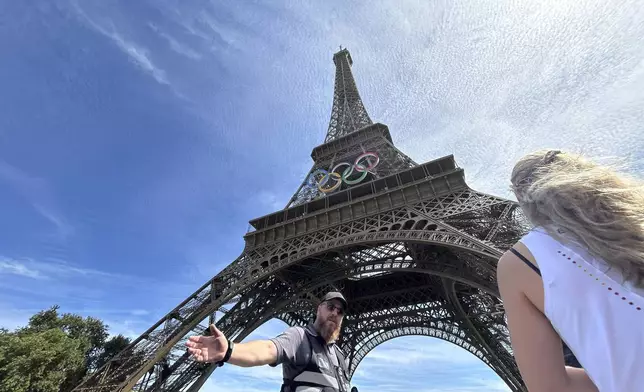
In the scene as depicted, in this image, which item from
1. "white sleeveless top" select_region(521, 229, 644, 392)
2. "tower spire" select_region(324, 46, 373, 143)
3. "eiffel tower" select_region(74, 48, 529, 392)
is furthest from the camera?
"tower spire" select_region(324, 46, 373, 143)

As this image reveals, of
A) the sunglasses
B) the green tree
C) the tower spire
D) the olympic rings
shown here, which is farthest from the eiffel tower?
the sunglasses

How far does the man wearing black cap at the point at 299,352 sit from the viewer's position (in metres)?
1.82

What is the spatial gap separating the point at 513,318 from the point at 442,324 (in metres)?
22.5

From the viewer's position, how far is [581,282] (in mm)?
1091

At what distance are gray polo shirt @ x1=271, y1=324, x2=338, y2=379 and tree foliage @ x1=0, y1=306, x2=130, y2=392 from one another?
882 inches

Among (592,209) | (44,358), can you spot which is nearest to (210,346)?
(592,209)

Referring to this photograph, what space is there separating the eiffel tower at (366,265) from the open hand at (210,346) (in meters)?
10.3


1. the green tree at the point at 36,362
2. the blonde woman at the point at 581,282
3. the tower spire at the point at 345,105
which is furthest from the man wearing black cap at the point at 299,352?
the tower spire at the point at 345,105

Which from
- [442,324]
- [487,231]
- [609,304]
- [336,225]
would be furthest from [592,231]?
[442,324]

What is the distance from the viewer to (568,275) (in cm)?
111

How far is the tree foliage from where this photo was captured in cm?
1720

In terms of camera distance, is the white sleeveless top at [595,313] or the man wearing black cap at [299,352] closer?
the white sleeveless top at [595,313]

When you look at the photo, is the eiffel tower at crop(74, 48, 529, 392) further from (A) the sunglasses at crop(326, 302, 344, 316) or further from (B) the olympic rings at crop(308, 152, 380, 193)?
(A) the sunglasses at crop(326, 302, 344, 316)

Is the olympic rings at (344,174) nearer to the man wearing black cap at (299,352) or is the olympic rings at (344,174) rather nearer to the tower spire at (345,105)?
the tower spire at (345,105)
